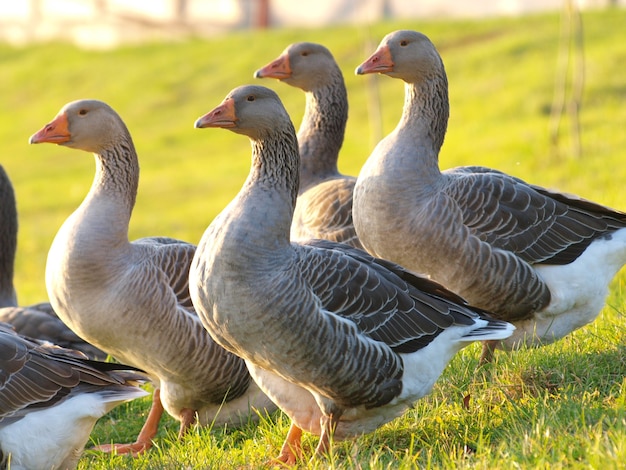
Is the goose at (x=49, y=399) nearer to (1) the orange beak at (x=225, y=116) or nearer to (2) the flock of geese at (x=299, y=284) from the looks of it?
(2) the flock of geese at (x=299, y=284)

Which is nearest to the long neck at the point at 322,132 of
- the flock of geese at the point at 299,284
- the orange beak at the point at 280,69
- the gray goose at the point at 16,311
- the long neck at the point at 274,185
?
the orange beak at the point at 280,69

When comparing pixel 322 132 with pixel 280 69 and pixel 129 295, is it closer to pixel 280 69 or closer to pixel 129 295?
pixel 280 69

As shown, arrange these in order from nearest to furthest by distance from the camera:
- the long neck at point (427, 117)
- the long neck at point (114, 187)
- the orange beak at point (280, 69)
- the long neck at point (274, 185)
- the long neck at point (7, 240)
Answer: the long neck at point (274, 185) < the long neck at point (114, 187) < the long neck at point (427, 117) < the orange beak at point (280, 69) < the long neck at point (7, 240)

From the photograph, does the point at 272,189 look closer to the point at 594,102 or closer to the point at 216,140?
the point at 594,102

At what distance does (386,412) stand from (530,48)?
19547 mm

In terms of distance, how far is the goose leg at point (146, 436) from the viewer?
241 inches

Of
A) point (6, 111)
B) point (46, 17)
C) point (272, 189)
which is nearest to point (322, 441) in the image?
point (272, 189)

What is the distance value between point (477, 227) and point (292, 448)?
1.89 metres

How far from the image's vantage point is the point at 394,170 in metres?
6.10

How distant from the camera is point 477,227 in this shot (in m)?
6.11

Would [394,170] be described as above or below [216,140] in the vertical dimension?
above

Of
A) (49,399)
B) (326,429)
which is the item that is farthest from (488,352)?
(49,399)

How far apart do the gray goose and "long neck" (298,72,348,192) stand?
2.23m

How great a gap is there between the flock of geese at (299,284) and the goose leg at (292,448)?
13mm
